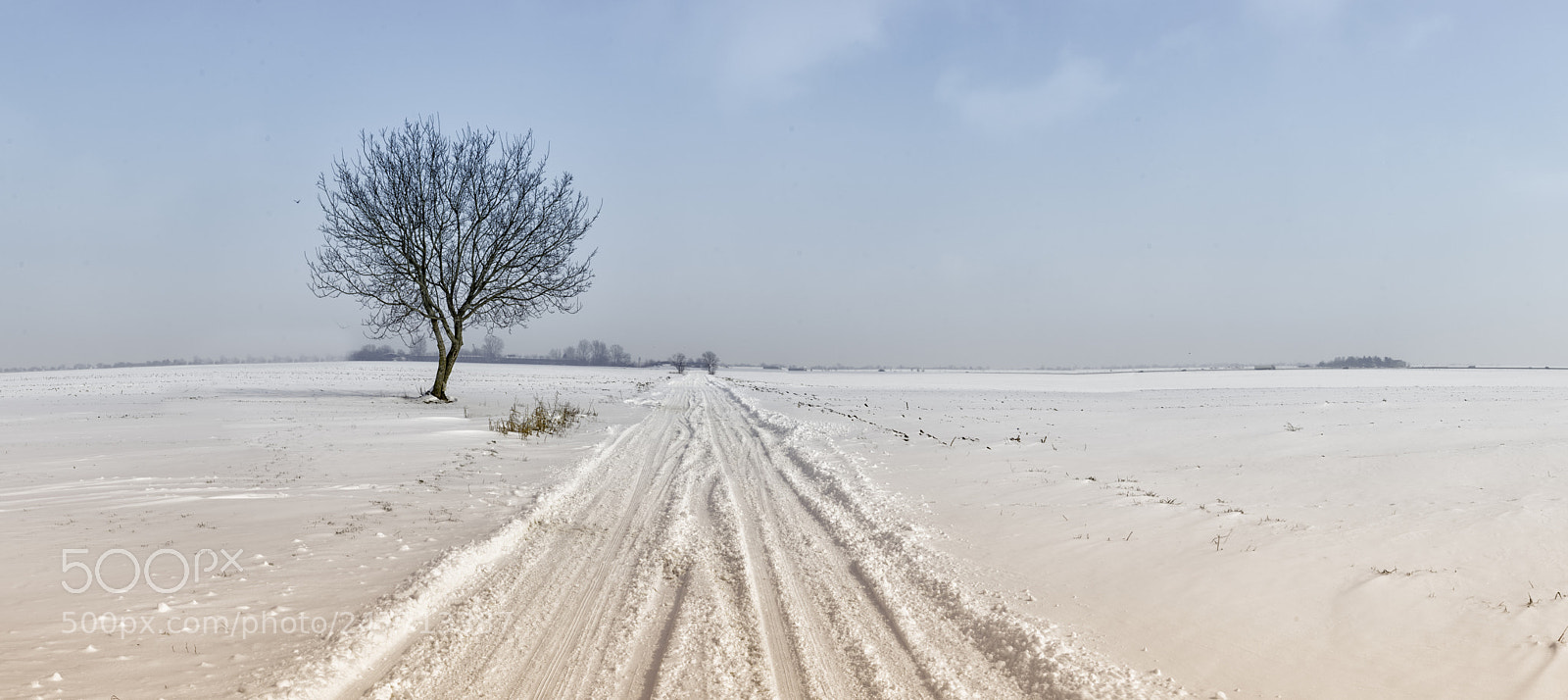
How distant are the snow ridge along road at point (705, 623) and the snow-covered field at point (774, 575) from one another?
3 centimetres

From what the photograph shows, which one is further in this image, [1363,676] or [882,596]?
[882,596]

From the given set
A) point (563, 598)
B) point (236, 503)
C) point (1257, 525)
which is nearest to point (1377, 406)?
point (1257, 525)

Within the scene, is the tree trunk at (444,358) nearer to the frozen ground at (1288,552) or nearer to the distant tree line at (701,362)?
the frozen ground at (1288,552)

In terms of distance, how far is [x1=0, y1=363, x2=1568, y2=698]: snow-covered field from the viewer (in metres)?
3.50

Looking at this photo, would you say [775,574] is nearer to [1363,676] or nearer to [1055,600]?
[1055,600]

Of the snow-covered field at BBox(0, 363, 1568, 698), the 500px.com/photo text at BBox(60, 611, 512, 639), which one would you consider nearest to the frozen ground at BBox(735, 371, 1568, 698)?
the snow-covered field at BBox(0, 363, 1568, 698)

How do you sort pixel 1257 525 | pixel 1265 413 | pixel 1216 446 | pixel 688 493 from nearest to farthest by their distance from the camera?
1. pixel 1257 525
2. pixel 688 493
3. pixel 1216 446
4. pixel 1265 413

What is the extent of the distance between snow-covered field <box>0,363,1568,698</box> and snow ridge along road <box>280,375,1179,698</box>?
0.03m

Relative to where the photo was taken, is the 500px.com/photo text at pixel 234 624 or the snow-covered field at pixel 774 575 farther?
the 500px.com/photo text at pixel 234 624

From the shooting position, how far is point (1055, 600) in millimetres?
4836

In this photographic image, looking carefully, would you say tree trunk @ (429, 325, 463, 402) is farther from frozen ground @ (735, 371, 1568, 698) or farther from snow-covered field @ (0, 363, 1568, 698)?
frozen ground @ (735, 371, 1568, 698)

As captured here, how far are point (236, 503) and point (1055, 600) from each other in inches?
323

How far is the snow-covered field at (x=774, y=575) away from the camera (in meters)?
3.50

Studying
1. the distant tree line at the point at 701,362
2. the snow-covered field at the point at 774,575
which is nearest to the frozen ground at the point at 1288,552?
the snow-covered field at the point at 774,575
